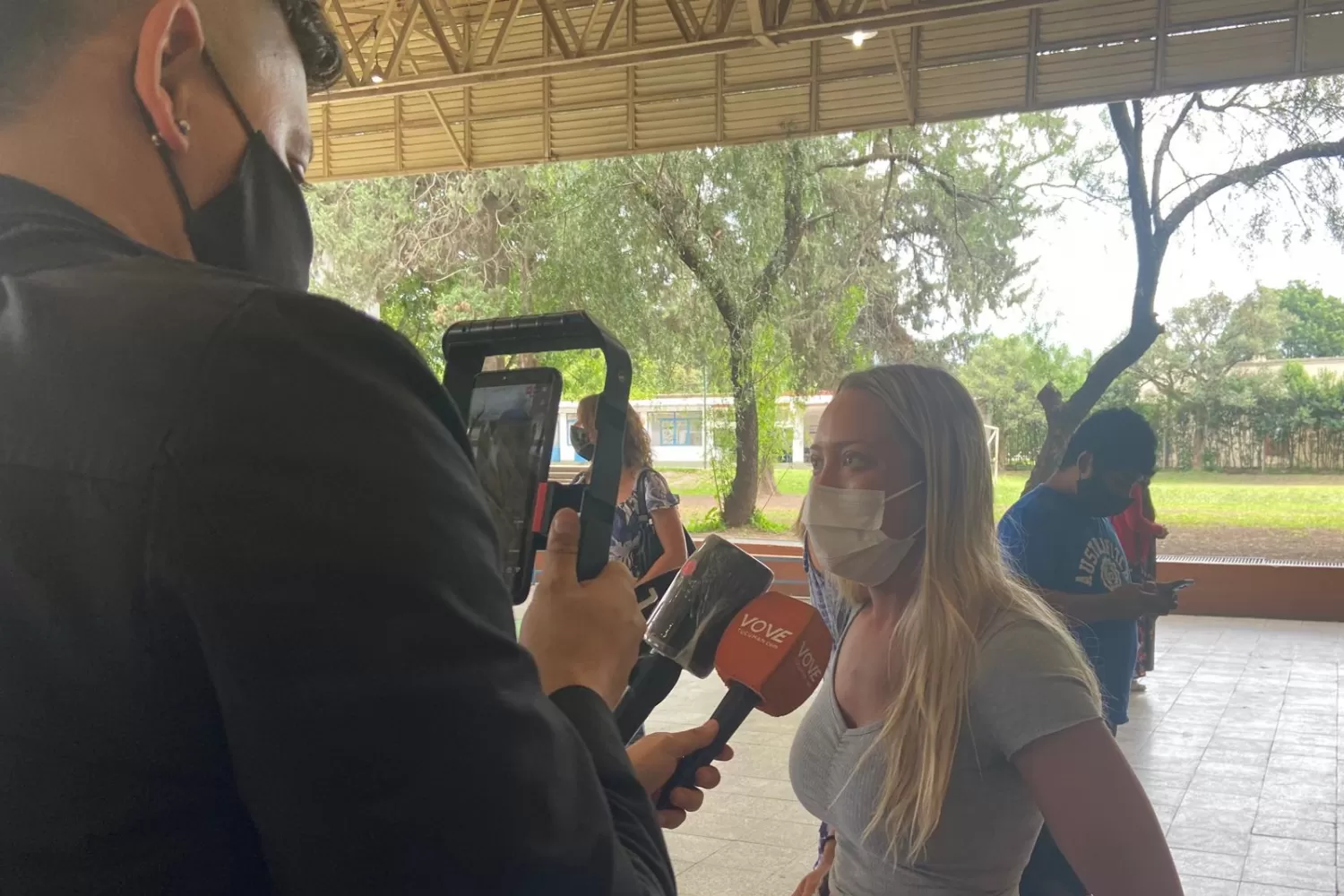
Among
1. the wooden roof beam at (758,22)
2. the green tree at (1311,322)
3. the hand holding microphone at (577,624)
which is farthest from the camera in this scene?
the green tree at (1311,322)

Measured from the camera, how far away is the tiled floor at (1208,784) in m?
3.86

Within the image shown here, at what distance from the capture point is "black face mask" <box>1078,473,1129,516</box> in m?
3.13

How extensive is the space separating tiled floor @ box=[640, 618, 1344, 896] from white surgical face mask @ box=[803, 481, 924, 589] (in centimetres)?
236

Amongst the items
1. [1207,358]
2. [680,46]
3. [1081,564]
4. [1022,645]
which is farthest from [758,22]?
[1207,358]

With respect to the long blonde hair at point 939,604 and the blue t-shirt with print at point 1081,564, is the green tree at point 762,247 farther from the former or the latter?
the long blonde hair at point 939,604

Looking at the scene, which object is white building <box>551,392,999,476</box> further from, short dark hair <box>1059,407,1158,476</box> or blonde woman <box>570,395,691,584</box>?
short dark hair <box>1059,407,1158,476</box>

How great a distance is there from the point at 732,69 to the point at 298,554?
7.90 metres

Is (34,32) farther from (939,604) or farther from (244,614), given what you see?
(939,604)

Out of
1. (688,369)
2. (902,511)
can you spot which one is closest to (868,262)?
(688,369)

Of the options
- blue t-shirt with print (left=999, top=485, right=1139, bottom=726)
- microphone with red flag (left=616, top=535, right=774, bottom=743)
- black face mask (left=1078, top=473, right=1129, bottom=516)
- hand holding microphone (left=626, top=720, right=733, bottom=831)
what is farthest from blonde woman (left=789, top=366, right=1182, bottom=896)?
black face mask (left=1078, top=473, right=1129, bottom=516)

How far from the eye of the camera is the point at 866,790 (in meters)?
1.57

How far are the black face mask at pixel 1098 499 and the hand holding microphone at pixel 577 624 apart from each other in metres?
2.60

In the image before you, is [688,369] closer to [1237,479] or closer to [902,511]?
[1237,479]

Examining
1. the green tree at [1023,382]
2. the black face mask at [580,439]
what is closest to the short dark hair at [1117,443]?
the black face mask at [580,439]
